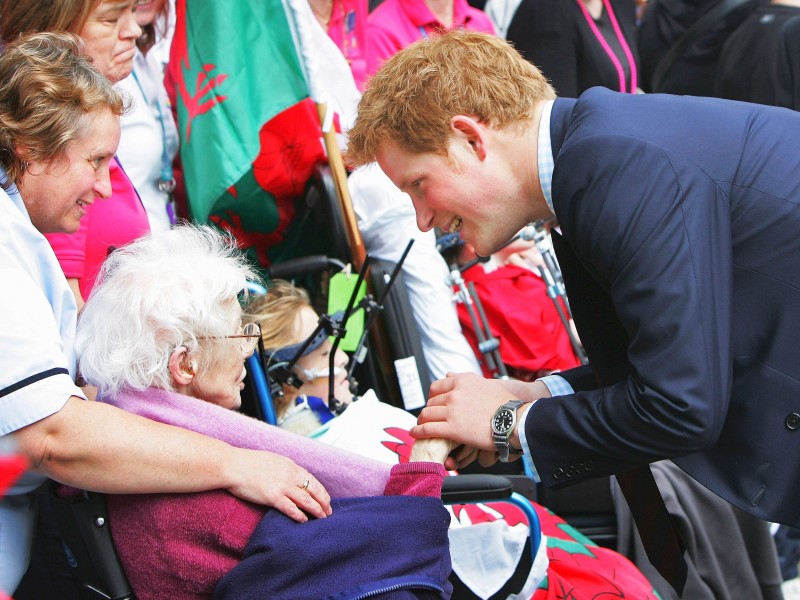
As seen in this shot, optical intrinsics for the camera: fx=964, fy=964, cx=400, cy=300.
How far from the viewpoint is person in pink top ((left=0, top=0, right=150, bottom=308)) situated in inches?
99.0

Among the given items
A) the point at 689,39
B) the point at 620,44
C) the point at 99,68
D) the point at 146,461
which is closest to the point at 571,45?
the point at 620,44

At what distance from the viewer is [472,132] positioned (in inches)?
81.8

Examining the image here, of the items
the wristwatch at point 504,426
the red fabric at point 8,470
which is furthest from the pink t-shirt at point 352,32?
the red fabric at point 8,470

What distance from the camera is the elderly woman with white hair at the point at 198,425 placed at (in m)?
1.88

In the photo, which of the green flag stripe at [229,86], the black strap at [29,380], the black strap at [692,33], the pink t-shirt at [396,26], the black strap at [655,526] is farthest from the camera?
the black strap at [692,33]

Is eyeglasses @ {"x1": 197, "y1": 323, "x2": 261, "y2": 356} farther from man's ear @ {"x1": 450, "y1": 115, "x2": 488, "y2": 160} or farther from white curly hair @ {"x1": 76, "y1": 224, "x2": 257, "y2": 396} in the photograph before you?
man's ear @ {"x1": 450, "y1": 115, "x2": 488, "y2": 160}

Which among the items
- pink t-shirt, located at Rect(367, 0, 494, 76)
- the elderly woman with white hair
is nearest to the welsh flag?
pink t-shirt, located at Rect(367, 0, 494, 76)

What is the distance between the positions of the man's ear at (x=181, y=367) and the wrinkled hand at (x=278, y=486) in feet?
0.84

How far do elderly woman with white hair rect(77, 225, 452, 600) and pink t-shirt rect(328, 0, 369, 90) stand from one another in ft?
6.46

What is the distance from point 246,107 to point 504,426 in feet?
6.12

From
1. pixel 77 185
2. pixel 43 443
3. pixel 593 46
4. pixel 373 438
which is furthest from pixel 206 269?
pixel 593 46

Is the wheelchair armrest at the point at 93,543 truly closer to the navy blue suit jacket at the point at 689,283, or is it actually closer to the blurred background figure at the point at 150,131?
the navy blue suit jacket at the point at 689,283

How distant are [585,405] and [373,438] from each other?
3.08ft

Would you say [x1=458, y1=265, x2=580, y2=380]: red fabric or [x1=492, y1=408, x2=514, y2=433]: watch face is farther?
[x1=458, y1=265, x2=580, y2=380]: red fabric
